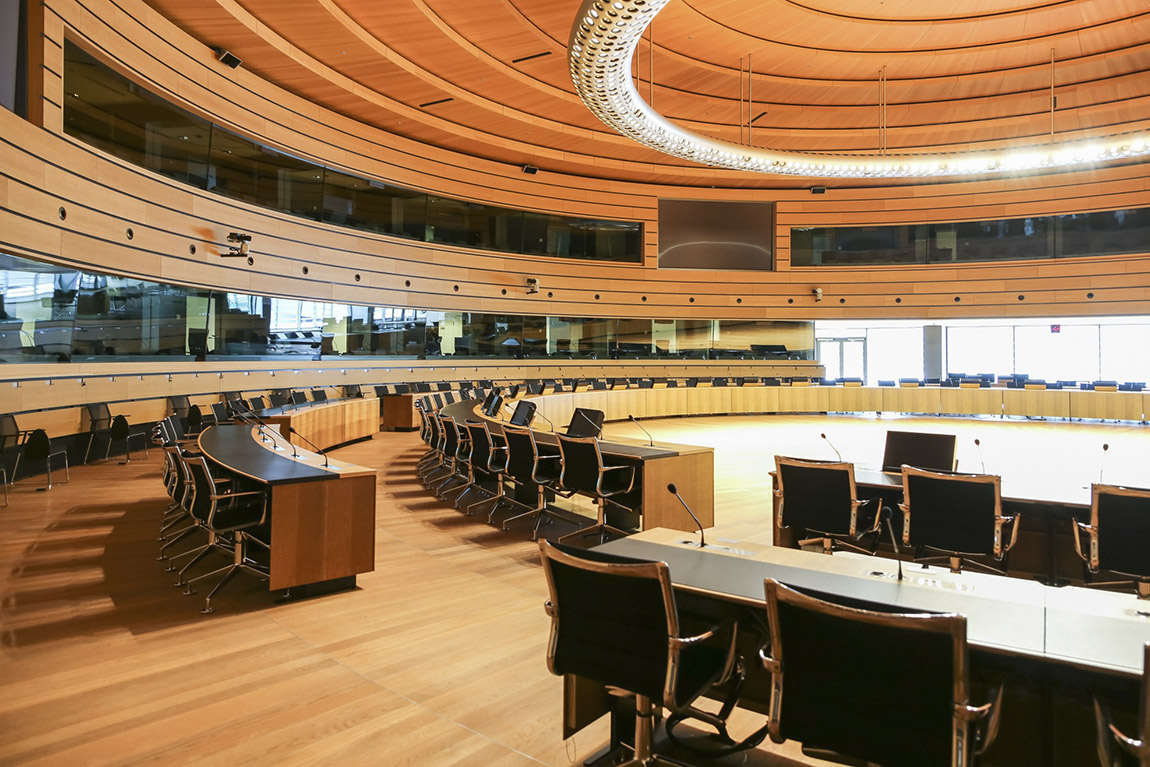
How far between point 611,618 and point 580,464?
3.20 metres

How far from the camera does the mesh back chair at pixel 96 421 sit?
23.5 feet

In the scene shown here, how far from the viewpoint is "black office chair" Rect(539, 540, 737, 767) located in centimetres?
184

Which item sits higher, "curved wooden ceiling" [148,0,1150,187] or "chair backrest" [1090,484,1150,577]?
"curved wooden ceiling" [148,0,1150,187]

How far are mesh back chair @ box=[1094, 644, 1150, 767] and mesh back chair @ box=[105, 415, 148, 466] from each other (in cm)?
814

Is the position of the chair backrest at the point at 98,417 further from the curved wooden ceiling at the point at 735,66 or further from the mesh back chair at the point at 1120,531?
the mesh back chair at the point at 1120,531

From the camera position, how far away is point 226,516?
404cm

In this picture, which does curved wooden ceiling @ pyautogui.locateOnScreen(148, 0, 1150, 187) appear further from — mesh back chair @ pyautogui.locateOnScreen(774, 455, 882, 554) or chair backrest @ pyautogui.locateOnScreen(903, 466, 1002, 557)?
chair backrest @ pyautogui.locateOnScreen(903, 466, 1002, 557)

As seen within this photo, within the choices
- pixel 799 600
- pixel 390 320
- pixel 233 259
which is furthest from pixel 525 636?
pixel 390 320

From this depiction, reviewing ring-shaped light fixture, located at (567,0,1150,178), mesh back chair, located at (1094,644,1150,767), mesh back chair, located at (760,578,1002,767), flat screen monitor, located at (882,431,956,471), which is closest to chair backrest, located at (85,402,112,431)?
ring-shaped light fixture, located at (567,0,1150,178)

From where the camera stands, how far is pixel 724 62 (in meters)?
9.91

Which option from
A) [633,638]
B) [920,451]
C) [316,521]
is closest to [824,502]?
[920,451]

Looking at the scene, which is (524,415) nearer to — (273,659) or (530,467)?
(530,467)

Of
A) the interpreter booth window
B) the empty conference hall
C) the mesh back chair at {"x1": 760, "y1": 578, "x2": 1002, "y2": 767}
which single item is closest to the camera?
the mesh back chair at {"x1": 760, "y1": 578, "x2": 1002, "y2": 767}

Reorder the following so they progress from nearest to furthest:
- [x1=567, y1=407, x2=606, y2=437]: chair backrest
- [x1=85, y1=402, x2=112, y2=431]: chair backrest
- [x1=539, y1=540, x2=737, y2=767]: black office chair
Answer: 1. [x1=539, y1=540, x2=737, y2=767]: black office chair
2. [x1=567, y1=407, x2=606, y2=437]: chair backrest
3. [x1=85, y1=402, x2=112, y2=431]: chair backrest
